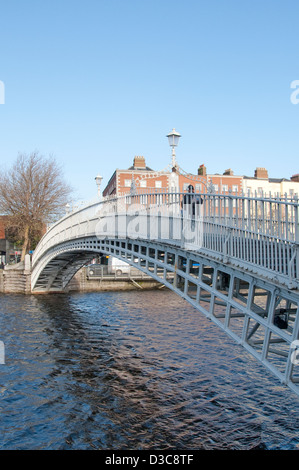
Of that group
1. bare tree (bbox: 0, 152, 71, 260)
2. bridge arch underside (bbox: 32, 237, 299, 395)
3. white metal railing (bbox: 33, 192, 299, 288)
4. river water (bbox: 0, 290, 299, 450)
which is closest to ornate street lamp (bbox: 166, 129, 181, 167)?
white metal railing (bbox: 33, 192, 299, 288)

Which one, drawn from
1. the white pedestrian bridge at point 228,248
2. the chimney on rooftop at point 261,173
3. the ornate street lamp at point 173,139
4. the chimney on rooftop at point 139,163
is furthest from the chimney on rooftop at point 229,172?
the ornate street lamp at point 173,139

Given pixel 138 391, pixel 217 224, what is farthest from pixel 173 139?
pixel 138 391

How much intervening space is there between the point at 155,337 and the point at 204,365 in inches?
192

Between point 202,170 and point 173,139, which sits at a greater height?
point 202,170

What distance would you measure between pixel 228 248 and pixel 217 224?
2.73 feet

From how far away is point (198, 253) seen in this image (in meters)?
11.5

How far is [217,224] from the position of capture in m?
10.6

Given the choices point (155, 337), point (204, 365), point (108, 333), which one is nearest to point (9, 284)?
point (108, 333)

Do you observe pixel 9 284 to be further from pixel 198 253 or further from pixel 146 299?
pixel 198 253

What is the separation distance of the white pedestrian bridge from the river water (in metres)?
1.41

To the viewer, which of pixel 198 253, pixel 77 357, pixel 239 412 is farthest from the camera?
pixel 77 357

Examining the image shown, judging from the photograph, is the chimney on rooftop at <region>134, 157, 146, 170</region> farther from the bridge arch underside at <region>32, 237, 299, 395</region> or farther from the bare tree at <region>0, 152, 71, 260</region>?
the bridge arch underside at <region>32, 237, 299, 395</region>

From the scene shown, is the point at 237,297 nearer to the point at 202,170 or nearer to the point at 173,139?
the point at 173,139

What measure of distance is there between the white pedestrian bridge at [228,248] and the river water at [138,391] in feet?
4.61
